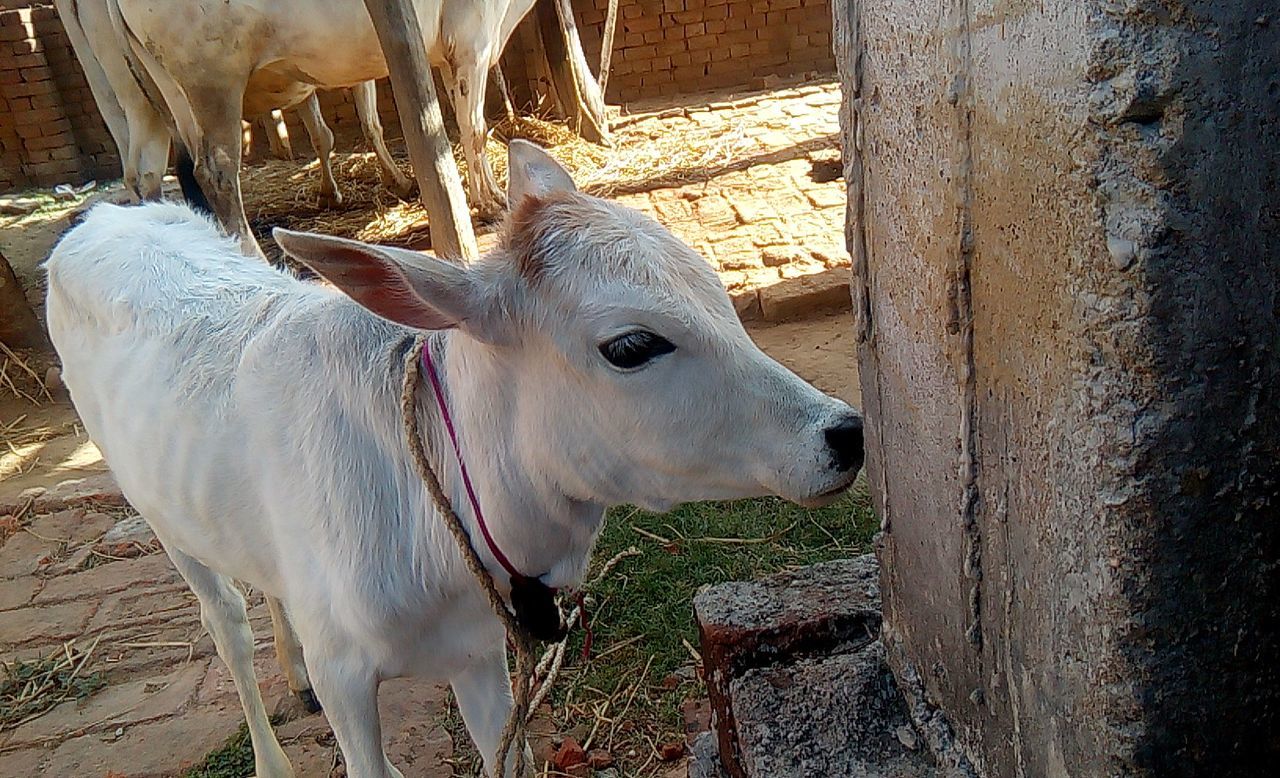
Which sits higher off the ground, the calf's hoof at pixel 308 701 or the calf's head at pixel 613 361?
the calf's head at pixel 613 361

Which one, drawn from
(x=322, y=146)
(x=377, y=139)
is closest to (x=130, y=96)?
(x=322, y=146)

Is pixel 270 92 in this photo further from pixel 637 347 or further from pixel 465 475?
pixel 637 347

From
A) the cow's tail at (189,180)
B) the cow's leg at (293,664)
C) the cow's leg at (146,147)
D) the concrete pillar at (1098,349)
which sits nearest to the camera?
the concrete pillar at (1098,349)

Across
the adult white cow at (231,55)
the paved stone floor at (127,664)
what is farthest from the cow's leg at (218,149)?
the paved stone floor at (127,664)

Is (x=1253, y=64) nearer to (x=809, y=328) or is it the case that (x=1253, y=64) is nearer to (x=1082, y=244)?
(x=1082, y=244)

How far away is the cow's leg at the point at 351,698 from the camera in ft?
6.37

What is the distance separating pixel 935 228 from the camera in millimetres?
1303

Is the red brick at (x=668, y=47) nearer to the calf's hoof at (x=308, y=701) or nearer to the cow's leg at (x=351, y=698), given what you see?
the calf's hoof at (x=308, y=701)

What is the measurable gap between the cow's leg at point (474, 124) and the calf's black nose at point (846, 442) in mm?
5939

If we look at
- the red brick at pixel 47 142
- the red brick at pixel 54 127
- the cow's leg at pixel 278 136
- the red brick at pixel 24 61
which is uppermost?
the red brick at pixel 24 61

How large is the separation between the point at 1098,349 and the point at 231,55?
6.05m

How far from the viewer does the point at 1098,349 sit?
1.00 meters

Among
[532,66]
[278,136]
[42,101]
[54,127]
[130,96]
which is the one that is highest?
[130,96]

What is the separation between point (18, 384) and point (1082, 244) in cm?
651
